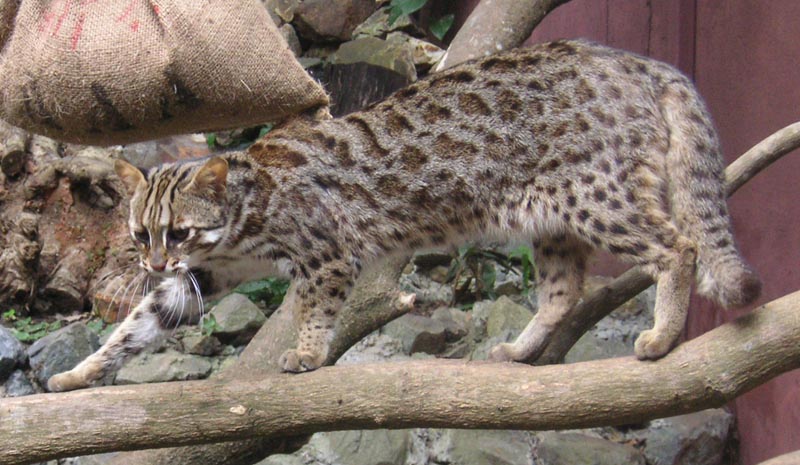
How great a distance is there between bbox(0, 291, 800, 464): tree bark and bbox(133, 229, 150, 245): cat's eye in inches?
25.0

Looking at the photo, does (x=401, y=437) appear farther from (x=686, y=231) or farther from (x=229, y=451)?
(x=686, y=231)

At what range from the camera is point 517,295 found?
21.5 feet

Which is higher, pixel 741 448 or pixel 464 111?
pixel 464 111

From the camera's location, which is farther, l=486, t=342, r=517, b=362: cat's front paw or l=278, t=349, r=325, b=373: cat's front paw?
l=486, t=342, r=517, b=362: cat's front paw

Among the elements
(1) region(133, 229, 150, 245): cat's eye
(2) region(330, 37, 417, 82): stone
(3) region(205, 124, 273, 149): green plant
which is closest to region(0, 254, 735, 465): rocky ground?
(3) region(205, 124, 273, 149): green plant

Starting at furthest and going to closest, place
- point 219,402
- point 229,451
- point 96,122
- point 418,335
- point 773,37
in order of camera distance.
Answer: point 418,335, point 773,37, point 229,451, point 96,122, point 219,402

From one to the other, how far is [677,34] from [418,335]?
2463mm

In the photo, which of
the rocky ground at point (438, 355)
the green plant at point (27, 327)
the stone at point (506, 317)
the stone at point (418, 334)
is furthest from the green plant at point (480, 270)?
the green plant at point (27, 327)

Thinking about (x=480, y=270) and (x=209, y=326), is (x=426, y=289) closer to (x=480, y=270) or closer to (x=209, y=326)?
(x=480, y=270)

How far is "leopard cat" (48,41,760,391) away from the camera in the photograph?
11.2 ft

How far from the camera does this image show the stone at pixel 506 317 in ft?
19.2

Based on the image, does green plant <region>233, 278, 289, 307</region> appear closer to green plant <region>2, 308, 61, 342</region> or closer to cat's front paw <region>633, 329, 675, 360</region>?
green plant <region>2, 308, 61, 342</region>

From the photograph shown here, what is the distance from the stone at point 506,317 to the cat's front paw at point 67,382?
2.98 meters

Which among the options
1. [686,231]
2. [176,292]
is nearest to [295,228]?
[176,292]
